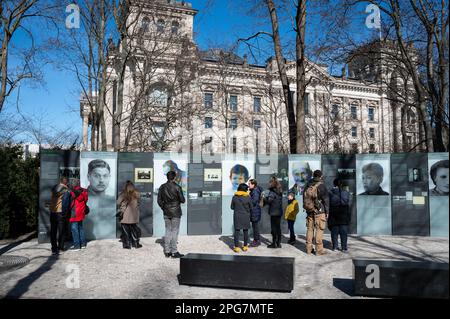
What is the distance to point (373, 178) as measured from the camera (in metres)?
8.32

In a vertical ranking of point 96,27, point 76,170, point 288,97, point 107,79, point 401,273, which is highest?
point 96,27

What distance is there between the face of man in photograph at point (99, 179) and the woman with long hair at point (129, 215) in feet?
3.10

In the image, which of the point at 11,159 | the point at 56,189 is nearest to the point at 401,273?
the point at 56,189

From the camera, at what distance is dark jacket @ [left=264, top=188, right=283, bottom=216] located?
24.2 feet

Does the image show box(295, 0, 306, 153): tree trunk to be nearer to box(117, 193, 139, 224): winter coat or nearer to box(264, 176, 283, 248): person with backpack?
box(264, 176, 283, 248): person with backpack

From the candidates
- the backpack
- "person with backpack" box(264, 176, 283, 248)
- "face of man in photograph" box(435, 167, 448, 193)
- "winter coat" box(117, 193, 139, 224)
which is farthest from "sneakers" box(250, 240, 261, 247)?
"face of man in photograph" box(435, 167, 448, 193)

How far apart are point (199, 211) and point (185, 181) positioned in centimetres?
86

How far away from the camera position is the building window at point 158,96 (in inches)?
664

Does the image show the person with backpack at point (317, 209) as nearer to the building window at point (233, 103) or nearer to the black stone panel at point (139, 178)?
the black stone panel at point (139, 178)

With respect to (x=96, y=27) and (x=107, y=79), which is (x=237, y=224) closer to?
(x=96, y=27)

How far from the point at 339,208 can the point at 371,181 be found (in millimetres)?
1919

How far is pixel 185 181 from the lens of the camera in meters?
8.47

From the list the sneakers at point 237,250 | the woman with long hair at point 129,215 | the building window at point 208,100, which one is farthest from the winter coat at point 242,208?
the building window at point 208,100

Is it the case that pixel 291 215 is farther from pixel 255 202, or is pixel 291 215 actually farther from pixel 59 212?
pixel 59 212
